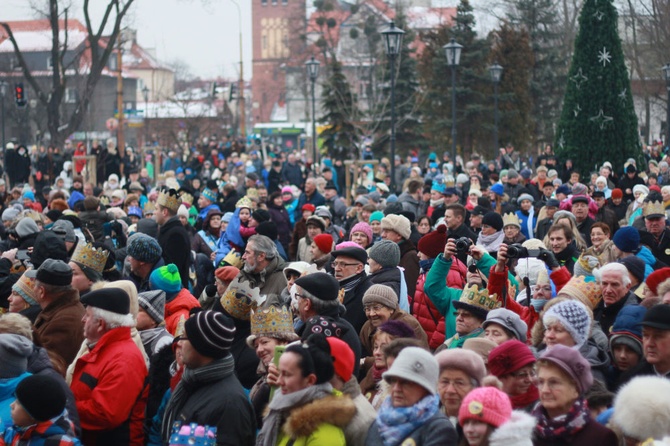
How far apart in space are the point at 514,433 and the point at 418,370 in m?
0.59

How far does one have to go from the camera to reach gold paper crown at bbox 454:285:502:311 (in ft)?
23.3

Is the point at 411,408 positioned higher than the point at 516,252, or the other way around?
the point at 516,252

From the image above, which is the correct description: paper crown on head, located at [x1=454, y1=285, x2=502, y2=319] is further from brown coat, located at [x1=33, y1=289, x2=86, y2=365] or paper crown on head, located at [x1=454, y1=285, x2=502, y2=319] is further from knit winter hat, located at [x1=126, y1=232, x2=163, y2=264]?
knit winter hat, located at [x1=126, y1=232, x2=163, y2=264]

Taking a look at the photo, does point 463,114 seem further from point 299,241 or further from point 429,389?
point 429,389

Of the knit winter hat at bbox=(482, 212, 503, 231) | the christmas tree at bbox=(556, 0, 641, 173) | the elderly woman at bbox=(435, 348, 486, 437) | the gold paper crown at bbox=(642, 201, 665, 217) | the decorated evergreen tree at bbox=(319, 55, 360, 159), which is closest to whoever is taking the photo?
the elderly woman at bbox=(435, 348, 486, 437)

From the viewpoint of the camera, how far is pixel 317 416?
5035 millimetres

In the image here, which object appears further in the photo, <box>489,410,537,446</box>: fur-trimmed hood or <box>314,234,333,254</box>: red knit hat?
<box>314,234,333,254</box>: red knit hat

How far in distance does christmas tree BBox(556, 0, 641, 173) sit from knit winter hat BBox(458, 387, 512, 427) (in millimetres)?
21480

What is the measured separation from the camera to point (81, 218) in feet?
44.1

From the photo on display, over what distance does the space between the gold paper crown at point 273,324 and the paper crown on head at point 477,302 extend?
1331 millimetres

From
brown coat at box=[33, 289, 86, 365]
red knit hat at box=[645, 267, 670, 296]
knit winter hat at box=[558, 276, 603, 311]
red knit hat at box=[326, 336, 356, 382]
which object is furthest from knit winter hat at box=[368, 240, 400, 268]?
red knit hat at box=[326, 336, 356, 382]

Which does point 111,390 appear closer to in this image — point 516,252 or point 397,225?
point 516,252

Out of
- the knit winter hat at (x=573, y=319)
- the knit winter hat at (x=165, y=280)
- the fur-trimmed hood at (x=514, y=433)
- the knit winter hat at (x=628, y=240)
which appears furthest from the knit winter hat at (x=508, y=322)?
the knit winter hat at (x=628, y=240)

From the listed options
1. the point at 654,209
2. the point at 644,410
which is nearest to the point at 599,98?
the point at 654,209
